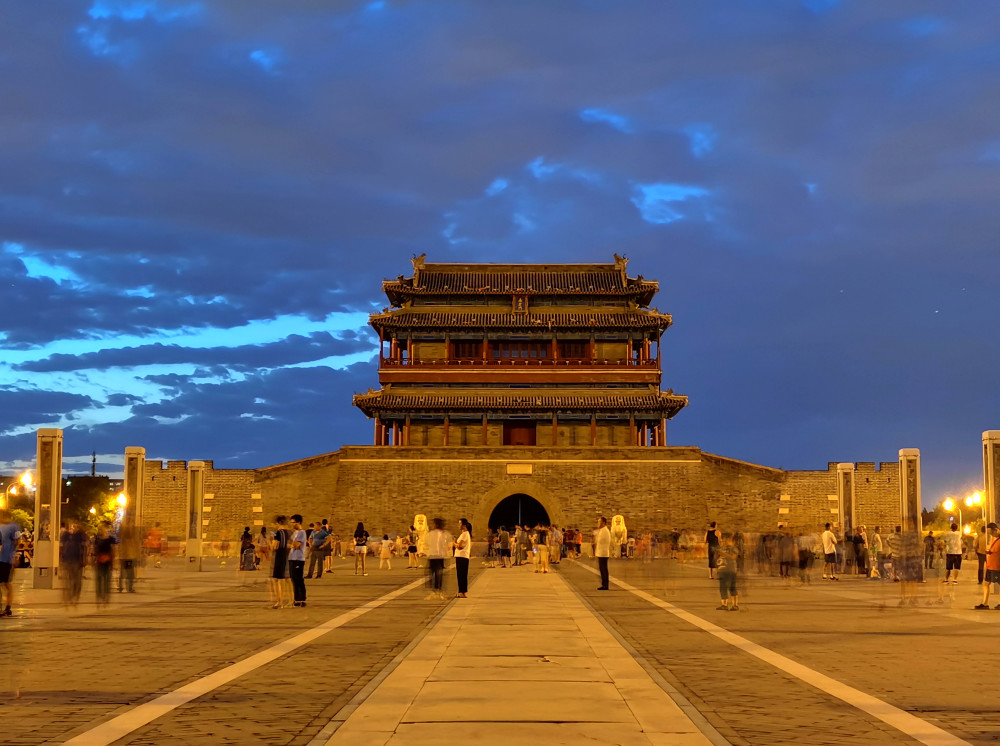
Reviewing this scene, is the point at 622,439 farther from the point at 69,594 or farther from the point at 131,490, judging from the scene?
the point at 69,594

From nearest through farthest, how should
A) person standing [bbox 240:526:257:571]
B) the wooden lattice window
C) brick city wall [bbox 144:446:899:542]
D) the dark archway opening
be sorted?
person standing [bbox 240:526:257:571] < brick city wall [bbox 144:446:899:542] < the dark archway opening < the wooden lattice window

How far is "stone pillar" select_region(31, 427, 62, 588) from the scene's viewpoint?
24.1m

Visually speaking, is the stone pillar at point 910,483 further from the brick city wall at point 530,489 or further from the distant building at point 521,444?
the brick city wall at point 530,489

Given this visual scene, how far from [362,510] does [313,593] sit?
1204 inches

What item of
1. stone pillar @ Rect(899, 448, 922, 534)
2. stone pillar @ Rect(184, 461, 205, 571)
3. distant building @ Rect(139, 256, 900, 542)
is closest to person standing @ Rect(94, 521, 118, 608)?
stone pillar @ Rect(184, 461, 205, 571)

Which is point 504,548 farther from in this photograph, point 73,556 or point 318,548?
point 73,556

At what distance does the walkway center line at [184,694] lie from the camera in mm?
7531

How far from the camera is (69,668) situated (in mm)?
11109

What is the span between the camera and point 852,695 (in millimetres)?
9461

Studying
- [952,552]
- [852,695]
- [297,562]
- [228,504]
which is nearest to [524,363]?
[228,504]

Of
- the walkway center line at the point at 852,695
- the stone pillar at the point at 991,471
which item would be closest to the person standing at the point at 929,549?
the stone pillar at the point at 991,471

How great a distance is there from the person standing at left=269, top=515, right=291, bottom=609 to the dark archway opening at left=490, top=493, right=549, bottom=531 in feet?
133

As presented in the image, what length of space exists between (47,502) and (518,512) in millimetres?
38136

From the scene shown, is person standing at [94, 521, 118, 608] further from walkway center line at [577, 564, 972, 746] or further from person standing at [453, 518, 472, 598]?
walkway center line at [577, 564, 972, 746]
